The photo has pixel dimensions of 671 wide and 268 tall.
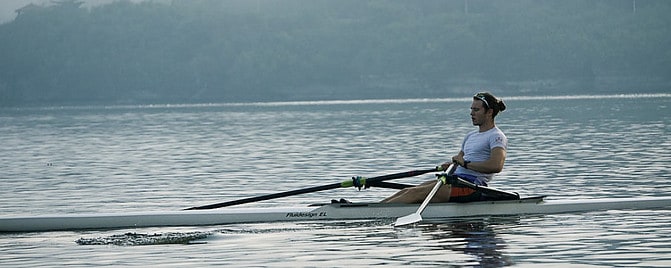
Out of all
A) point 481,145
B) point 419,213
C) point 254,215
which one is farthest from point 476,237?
point 254,215

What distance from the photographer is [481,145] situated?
17.5m

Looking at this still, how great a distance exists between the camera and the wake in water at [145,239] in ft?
54.4

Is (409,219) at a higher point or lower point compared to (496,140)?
lower

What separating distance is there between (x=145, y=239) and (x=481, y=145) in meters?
4.08

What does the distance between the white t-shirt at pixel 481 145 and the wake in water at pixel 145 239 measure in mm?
3218

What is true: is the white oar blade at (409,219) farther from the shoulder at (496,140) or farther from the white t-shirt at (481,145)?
the shoulder at (496,140)

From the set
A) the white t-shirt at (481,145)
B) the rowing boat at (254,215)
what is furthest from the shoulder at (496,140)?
the rowing boat at (254,215)

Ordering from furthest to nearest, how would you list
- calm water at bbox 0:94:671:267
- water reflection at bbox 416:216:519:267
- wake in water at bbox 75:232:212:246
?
wake in water at bbox 75:232:212:246 → calm water at bbox 0:94:671:267 → water reflection at bbox 416:216:519:267

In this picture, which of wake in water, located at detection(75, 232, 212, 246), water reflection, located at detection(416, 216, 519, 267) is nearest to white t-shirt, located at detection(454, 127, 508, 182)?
water reflection, located at detection(416, 216, 519, 267)

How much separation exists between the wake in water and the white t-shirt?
3.22 m

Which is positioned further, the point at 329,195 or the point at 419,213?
the point at 329,195

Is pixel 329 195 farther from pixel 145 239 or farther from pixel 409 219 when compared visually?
pixel 145 239

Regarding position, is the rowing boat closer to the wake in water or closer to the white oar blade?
the white oar blade

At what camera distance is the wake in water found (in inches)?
653
